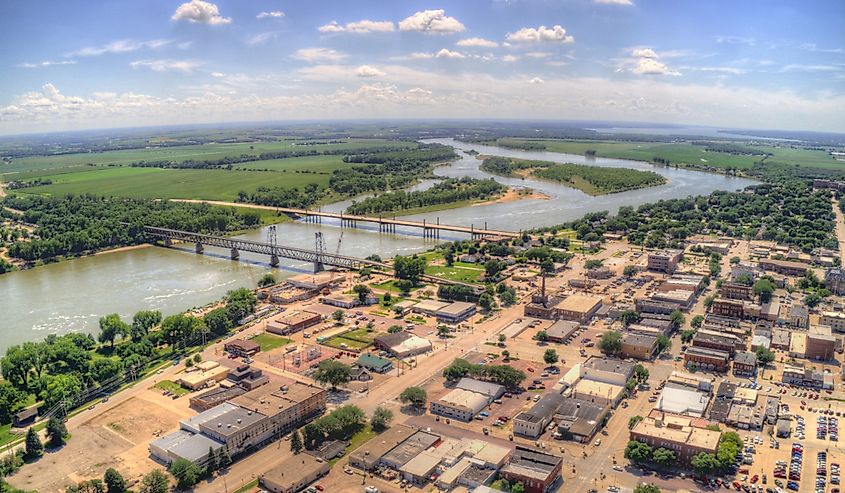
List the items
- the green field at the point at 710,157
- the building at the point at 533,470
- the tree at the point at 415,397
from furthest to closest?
the green field at the point at 710,157, the tree at the point at 415,397, the building at the point at 533,470

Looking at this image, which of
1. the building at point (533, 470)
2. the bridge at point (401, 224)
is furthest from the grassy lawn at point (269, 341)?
the bridge at point (401, 224)

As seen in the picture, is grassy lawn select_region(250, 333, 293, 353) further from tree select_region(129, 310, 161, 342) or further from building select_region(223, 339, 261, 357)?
tree select_region(129, 310, 161, 342)

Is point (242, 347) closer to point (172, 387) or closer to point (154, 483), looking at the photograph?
point (172, 387)

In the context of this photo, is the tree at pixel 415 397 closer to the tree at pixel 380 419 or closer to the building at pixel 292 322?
the tree at pixel 380 419

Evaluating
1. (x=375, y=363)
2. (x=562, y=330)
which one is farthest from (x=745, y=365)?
(x=375, y=363)

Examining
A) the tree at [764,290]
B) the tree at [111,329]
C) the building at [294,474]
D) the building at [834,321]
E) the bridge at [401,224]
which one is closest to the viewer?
the building at [294,474]

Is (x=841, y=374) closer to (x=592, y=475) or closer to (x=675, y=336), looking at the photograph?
(x=675, y=336)
